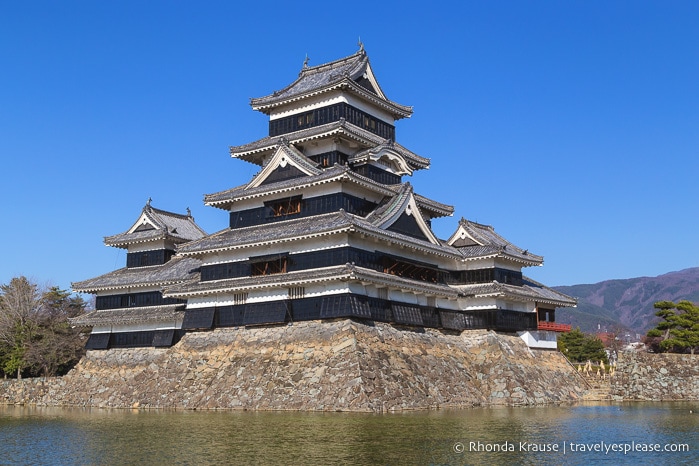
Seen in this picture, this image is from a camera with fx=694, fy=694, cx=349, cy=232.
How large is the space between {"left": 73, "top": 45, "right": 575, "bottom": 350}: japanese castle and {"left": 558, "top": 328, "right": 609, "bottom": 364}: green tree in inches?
983

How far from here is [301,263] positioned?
3606cm

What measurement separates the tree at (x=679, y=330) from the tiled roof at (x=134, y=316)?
31.7 metres

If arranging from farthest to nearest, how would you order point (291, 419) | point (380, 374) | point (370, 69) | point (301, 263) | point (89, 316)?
point (89, 316) → point (370, 69) → point (301, 263) → point (380, 374) → point (291, 419)

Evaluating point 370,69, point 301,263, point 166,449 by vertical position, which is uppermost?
point 370,69

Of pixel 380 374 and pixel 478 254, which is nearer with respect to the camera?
pixel 380 374

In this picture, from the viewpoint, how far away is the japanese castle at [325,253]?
116ft

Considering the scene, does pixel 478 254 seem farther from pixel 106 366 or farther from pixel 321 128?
pixel 106 366

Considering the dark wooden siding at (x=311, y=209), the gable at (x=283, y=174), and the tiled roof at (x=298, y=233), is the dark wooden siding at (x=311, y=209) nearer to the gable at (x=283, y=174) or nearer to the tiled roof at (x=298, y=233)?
the tiled roof at (x=298, y=233)

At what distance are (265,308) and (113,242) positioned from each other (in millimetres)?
18274

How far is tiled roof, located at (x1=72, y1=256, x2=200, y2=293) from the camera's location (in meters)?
45.0

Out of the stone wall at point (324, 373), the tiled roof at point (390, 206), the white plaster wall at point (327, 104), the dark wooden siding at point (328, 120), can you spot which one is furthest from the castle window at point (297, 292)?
the white plaster wall at point (327, 104)

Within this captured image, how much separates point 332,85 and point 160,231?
16.4 metres

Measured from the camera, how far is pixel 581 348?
70688 millimetres

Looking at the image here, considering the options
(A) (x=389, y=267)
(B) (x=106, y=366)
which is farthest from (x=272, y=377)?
(B) (x=106, y=366)
